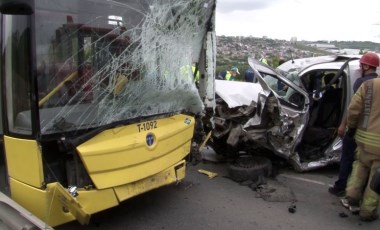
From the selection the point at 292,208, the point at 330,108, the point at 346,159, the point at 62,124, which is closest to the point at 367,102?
the point at 346,159

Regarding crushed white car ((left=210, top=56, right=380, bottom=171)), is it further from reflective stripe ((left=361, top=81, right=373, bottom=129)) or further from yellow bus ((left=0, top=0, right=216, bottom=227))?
yellow bus ((left=0, top=0, right=216, bottom=227))

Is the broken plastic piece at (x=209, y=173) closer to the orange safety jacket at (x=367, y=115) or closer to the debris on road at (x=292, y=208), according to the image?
the debris on road at (x=292, y=208)

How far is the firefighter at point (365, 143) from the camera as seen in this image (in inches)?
176

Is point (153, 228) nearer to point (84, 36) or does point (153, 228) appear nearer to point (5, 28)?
point (84, 36)

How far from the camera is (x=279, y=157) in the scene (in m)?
6.48

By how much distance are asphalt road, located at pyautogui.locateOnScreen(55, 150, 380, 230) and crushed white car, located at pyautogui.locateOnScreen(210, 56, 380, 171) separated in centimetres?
52

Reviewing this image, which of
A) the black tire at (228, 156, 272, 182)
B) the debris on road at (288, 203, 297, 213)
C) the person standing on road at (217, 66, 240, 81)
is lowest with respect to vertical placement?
the debris on road at (288, 203, 297, 213)

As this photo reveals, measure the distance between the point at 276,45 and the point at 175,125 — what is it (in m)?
10.0

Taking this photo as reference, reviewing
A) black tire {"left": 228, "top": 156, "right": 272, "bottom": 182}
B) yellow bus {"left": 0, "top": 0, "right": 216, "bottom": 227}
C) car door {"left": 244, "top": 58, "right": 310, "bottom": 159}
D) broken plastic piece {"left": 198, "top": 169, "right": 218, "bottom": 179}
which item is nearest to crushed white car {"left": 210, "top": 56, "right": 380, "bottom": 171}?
car door {"left": 244, "top": 58, "right": 310, "bottom": 159}

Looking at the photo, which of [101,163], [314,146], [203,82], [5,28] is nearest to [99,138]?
[101,163]

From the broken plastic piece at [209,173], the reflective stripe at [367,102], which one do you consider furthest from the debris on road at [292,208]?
the broken plastic piece at [209,173]

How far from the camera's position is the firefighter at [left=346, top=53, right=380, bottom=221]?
4.47 m

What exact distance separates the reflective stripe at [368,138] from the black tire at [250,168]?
1.58m

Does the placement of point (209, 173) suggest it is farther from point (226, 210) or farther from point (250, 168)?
point (226, 210)
